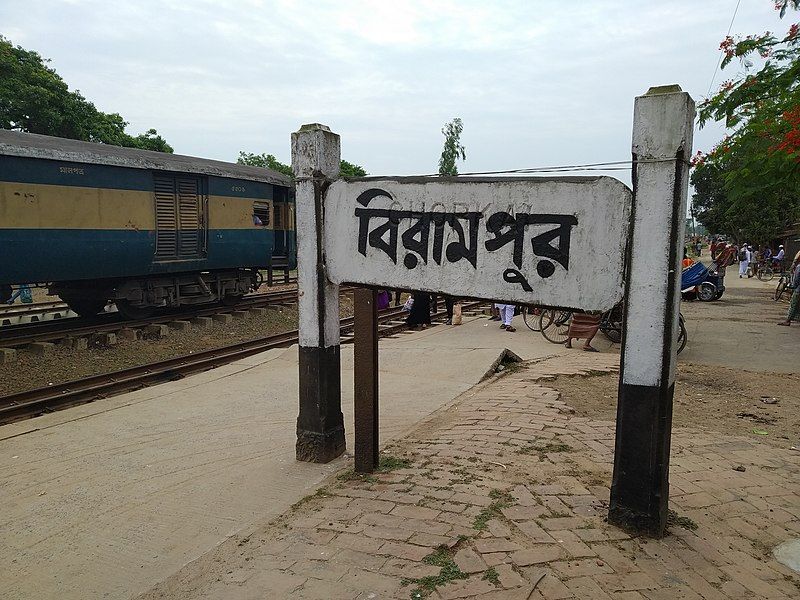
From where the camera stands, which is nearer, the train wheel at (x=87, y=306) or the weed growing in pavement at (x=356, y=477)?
the weed growing in pavement at (x=356, y=477)

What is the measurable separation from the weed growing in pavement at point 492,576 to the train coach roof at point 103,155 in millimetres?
9410

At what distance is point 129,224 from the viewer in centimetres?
1092

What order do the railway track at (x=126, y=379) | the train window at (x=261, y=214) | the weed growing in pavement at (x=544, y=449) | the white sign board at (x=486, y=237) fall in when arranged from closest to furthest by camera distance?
1. the white sign board at (x=486, y=237)
2. the weed growing in pavement at (x=544, y=449)
3. the railway track at (x=126, y=379)
4. the train window at (x=261, y=214)

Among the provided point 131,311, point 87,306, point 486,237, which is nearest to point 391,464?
point 486,237

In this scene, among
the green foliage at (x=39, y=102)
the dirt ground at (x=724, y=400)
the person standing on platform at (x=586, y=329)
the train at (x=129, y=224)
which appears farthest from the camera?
the green foliage at (x=39, y=102)

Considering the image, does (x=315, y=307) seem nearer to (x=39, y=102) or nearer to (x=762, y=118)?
(x=762, y=118)

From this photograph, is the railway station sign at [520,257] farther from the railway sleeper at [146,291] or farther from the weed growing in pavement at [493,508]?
the railway sleeper at [146,291]

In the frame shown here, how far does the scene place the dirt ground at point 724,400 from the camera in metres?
5.46

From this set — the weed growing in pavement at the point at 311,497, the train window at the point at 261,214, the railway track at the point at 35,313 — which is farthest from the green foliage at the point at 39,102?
the weed growing in pavement at the point at 311,497

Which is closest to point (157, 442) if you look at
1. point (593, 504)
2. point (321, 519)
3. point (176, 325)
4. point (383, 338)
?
point (321, 519)

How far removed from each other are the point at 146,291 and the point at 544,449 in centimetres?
977

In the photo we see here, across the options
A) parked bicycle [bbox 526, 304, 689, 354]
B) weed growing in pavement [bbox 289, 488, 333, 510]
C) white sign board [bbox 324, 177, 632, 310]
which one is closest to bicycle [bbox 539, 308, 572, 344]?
parked bicycle [bbox 526, 304, 689, 354]

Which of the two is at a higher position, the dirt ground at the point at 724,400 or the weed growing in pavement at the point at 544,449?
the weed growing in pavement at the point at 544,449

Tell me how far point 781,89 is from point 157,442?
1015 centimetres
